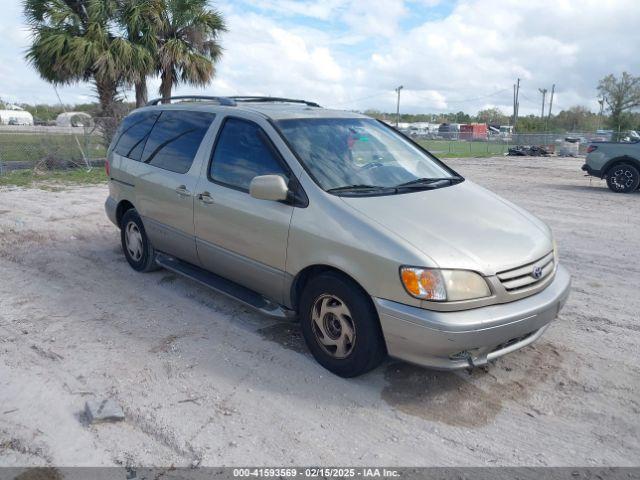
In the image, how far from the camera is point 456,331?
305 centimetres

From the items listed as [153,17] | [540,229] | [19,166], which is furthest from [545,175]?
[19,166]

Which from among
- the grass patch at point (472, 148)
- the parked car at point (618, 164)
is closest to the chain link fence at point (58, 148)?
the parked car at point (618, 164)

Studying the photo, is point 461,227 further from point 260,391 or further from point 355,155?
point 260,391

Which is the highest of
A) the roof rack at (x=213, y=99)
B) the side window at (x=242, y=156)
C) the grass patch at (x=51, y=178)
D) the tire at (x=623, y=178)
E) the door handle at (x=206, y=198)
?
the roof rack at (x=213, y=99)

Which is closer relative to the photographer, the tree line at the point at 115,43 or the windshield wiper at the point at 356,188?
the windshield wiper at the point at 356,188

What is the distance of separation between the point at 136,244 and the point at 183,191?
4.53 ft

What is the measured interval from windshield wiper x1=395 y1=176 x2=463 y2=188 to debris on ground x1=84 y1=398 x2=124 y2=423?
2416mm

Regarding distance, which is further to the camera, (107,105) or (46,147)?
(107,105)

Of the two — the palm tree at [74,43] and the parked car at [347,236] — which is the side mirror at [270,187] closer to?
the parked car at [347,236]

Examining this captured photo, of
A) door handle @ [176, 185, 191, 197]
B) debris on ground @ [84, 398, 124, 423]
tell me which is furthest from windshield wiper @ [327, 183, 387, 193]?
debris on ground @ [84, 398, 124, 423]

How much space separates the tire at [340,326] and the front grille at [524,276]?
0.83m

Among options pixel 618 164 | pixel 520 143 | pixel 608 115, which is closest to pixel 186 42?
pixel 618 164

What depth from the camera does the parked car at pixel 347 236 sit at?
317 centimetres

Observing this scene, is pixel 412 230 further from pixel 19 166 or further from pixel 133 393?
pixel 19 166
